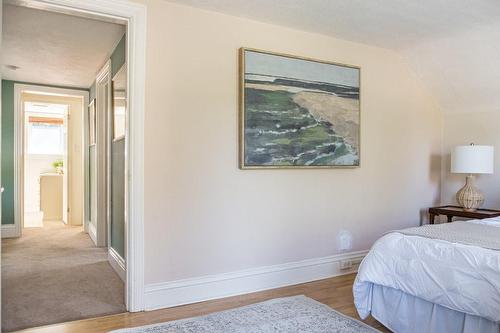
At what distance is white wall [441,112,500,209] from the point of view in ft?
12.8

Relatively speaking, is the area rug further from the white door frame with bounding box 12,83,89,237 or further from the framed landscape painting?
the white door frame with bounding box 12,83,89,237

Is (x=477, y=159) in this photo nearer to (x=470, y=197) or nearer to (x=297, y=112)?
(x=470, y=197)

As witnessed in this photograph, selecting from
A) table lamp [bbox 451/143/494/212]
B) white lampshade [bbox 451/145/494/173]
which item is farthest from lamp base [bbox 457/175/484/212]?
white lampshade [bbox 451/145/494/173]

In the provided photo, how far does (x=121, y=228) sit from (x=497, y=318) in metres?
3.01

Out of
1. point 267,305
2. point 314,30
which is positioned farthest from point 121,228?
point 314,30

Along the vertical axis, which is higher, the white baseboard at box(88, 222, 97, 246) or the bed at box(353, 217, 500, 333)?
the bed at box(353, 217, 500, 333)

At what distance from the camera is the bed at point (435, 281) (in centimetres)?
177

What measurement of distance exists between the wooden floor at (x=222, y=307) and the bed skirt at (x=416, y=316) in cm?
16

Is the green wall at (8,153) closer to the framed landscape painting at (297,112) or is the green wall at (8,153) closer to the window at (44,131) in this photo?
the window at (44,131)

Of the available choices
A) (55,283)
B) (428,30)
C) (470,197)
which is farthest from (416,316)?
(55,283)

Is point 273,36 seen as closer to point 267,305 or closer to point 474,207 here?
point 267,305

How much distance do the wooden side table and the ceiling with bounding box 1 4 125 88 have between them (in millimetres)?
3585

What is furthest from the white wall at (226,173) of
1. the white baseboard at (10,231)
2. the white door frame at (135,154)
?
the white baseboard at (10,231)

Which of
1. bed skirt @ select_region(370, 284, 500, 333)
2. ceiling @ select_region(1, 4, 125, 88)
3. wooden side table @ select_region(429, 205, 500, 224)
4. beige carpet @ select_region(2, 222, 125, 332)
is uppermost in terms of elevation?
ceiling @ select_region(1, 4, 125, 88)
